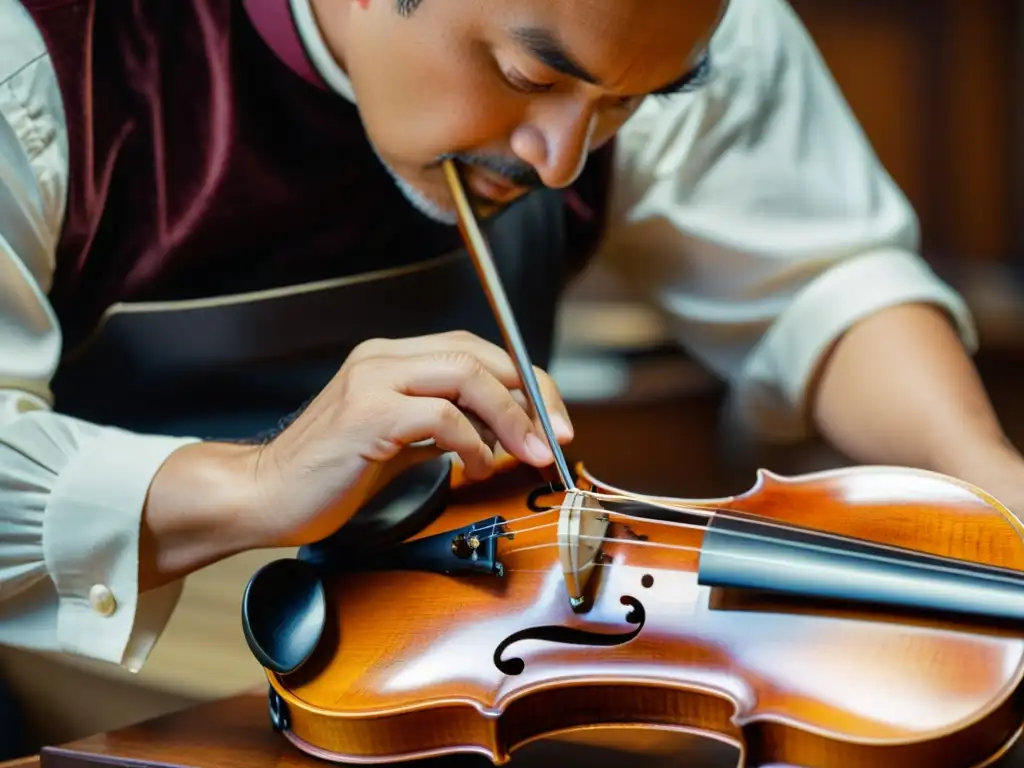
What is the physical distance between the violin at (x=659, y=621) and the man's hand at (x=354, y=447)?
2cm

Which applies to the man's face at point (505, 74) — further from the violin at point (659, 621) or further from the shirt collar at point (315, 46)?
the violin at point (659, 621)

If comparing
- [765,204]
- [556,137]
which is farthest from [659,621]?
[765,204]

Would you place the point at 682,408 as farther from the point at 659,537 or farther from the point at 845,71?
the point at 659,537

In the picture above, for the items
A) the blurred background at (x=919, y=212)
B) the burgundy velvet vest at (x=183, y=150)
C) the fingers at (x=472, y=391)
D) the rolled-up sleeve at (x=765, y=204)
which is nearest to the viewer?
the fingers at (x=472, y=391)

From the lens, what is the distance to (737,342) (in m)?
0.91

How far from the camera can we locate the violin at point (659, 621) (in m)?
0.42

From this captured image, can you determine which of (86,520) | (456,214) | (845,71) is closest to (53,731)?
(86,520)

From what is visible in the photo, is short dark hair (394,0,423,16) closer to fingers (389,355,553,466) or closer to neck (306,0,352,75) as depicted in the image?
neck (306,0,352,75)

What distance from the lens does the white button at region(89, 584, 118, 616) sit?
569 mm

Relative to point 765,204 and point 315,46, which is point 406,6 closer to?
point 315,46

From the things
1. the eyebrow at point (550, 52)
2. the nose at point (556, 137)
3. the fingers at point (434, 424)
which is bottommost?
the fingers at point (434, 424)

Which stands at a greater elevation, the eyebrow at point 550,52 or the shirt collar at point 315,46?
the eyebrow at point 550,52

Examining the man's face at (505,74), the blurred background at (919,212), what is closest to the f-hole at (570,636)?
the man's face at (505,74)

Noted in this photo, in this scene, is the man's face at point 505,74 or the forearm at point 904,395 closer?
the man's face at point 505,74
